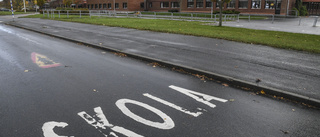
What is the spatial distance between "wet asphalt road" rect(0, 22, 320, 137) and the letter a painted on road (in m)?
0.29

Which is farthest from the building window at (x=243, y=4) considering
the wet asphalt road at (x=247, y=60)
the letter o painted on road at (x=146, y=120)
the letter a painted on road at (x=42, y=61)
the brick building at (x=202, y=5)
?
the letter o painted on road at (x=146, y=120)

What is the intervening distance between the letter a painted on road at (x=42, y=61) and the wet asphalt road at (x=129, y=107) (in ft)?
0.97

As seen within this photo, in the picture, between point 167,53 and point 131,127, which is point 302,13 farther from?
point 131,127

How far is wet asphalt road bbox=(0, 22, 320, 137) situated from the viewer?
385 cm

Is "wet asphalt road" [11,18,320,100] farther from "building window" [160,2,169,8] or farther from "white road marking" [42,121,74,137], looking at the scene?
"building window" [160,2,169,8]

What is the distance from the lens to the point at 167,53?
9602 mm

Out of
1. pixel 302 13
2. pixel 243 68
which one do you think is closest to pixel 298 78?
pixel 243 68

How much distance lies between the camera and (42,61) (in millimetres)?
8430

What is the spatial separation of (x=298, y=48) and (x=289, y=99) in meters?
6.01

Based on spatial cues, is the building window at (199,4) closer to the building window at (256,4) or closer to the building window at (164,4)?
the building window at (164,4)

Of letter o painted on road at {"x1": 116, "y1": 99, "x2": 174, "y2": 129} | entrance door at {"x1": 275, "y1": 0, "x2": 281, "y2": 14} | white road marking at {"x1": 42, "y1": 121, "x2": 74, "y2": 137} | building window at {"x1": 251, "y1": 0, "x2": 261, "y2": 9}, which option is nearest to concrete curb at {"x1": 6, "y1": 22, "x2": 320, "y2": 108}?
letter o painted on road at {"x1": 116, "y1": 99, "x2": 174, "y2": 129}

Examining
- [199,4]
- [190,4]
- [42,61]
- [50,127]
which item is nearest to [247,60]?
[50,127]

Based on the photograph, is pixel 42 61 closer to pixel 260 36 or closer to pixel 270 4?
pixel 260 36

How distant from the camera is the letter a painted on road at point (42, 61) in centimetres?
789
